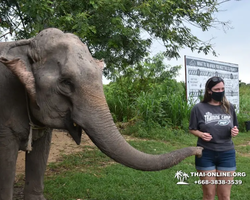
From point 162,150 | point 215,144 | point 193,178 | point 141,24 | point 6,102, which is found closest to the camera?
point 6,102

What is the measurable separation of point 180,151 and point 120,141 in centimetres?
49

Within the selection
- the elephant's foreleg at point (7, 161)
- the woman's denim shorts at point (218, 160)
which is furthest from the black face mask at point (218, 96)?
the elephant's foreleg at point (7, 161)

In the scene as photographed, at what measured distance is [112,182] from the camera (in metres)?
5.25

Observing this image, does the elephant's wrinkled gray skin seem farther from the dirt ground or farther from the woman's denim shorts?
the dirt ground

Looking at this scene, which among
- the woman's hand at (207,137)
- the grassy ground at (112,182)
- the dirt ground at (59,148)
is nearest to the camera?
the woman's hand at (207,137)

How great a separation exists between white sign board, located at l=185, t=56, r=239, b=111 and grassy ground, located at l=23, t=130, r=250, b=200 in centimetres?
462

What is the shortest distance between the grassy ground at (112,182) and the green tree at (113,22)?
237 centimetres

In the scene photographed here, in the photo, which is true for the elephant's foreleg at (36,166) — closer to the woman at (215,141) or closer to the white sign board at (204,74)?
the woman at (215,141)

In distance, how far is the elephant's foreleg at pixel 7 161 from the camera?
9.64ft

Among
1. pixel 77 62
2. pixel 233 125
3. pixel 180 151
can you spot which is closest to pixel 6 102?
pixel 77 62

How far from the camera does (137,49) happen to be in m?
7.97

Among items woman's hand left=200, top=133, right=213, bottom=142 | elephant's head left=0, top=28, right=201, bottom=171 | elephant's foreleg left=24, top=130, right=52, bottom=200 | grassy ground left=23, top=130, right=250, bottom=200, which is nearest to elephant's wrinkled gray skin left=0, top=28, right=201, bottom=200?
elephant's head left=0, top=28, right=201, bottom=171

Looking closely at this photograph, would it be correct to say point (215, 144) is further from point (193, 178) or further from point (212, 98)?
point (193, 178)

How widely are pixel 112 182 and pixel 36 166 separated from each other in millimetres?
1946
